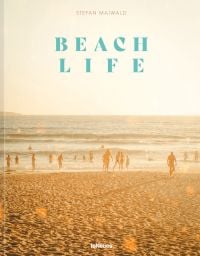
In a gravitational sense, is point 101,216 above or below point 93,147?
above

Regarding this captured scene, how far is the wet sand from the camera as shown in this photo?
10445 millimetres

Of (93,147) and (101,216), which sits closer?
(101,216)

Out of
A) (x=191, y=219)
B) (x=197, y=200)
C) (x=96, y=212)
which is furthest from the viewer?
(x=197, y=200)

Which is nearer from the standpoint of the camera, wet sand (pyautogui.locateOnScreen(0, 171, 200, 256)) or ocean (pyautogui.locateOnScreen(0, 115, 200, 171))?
wet sand (pyautogui.locateOnScreen(0, 171, 200, 256))

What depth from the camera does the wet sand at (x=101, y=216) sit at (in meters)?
10.4

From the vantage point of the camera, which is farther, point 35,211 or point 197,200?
point 197,200

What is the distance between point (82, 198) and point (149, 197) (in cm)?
281

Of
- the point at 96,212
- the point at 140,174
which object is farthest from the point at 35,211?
the point at 140,174

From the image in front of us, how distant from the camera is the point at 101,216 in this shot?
1352cm

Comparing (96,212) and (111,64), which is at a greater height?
(111,64)

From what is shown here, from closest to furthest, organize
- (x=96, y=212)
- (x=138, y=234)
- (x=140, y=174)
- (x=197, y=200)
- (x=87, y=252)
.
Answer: (x=87, y=252) → (x=138, y=234) → (x=96, y=212) → (x=197, y=200) → (x=140, y=174)

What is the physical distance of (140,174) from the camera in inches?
979

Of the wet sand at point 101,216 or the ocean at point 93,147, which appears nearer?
the wet sand at point 101,216

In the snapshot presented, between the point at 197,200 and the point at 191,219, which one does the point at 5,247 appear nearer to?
the point at 191,219
